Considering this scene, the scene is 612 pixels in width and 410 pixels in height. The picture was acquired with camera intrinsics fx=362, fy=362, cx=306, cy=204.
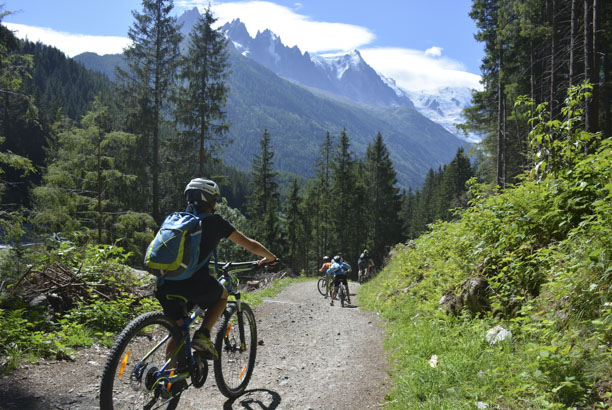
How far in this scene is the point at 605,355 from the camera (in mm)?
3336

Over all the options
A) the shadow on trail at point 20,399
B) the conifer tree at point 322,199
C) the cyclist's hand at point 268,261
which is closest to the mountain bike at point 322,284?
the cyclist's hand at point 268,261

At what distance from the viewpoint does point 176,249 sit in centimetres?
351

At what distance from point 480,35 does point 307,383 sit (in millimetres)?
28866

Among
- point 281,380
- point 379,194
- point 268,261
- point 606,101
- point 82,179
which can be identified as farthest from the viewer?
point 379,194

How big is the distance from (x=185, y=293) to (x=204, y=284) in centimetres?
23

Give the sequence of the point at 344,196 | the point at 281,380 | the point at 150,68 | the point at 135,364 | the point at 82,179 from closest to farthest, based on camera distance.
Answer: the point at 135,364
the point at 281,380
the point at 82,179
the point at 150,68
the point at 344,196

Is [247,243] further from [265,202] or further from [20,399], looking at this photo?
[265,202]

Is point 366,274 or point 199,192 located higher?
point 199,192

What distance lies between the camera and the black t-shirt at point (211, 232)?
151 inches

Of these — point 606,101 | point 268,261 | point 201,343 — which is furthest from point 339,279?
point 606,101

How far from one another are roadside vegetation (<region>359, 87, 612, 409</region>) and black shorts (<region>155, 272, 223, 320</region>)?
100 inches

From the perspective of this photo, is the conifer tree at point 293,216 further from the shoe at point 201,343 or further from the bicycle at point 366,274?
the shoe at point 201,343

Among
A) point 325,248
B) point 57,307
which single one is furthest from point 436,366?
point 325,248

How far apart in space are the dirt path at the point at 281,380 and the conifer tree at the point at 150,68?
20.1m
